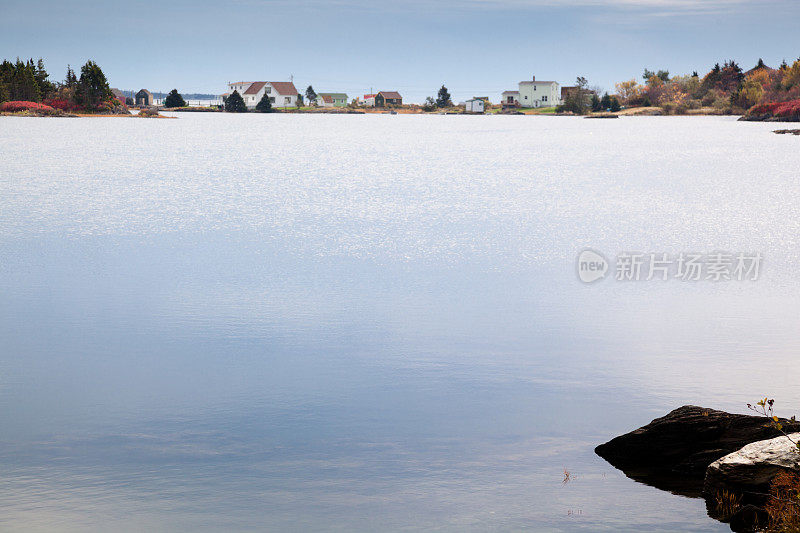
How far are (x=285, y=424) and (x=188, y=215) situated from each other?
72.0ft

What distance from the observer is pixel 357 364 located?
37.3 ft

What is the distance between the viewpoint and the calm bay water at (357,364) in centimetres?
745

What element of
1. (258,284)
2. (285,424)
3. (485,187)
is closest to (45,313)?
(258,284)

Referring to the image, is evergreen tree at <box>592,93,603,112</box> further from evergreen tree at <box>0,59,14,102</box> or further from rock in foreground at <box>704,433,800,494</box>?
rock in foreground at <box>704,433,800,494</box>

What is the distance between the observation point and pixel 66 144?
3105 inches

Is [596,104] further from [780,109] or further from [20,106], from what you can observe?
[20,106]

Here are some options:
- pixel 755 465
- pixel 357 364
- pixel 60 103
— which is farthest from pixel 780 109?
pixel 755 465

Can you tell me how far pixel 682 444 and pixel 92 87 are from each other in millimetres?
146187

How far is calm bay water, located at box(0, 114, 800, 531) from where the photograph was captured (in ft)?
24.4

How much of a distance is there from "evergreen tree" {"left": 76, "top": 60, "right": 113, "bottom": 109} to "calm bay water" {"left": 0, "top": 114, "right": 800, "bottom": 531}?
112 m

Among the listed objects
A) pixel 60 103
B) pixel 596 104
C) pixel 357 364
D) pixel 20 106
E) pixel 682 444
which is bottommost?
pixel 357 364

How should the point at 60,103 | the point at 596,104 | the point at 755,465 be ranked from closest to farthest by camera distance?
the point at 755,465 → the point at 60,103 → the point at 596,104

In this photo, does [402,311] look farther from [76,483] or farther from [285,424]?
[76,483]

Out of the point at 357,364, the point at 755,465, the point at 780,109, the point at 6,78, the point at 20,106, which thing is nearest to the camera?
the point at 755,465
